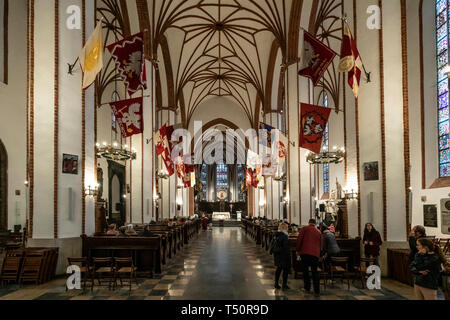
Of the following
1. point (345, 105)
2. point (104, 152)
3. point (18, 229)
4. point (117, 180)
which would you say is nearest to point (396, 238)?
point (345, 105)

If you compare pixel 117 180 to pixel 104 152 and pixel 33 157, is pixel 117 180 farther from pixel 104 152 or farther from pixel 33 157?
pixel 33 157

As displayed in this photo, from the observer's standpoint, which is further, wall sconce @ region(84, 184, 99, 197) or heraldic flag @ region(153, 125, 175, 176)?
heraldic flag @ region(153, 125, 175, 176)

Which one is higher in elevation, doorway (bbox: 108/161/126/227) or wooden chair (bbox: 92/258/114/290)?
doorway (bbox: 108/161/126/227)

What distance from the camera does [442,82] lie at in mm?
15625

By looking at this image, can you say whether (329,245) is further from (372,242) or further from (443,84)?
(443,84)

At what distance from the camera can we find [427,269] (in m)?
5.54

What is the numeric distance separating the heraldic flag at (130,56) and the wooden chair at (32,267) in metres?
5.84

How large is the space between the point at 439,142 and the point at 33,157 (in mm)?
15272

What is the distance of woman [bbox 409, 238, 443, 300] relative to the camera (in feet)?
18.1

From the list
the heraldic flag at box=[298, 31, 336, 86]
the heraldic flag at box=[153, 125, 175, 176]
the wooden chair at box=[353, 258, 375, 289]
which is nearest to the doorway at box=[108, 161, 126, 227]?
the heraldic flag at box=[153, 125, 175, 176]

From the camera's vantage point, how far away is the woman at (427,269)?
5.52 meters

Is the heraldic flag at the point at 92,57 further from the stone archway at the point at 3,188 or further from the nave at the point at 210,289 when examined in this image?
the stone archway at the point at 3,188

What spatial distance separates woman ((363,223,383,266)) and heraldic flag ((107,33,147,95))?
26.9 feet

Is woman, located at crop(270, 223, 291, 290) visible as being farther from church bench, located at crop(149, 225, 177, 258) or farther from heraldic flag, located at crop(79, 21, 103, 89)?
heraldic flag, located at crop(79, 21, 103, 89)
